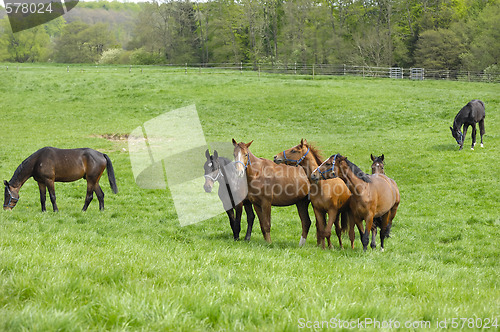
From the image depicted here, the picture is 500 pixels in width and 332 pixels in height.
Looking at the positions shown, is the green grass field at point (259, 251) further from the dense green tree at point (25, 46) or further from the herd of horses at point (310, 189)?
the dense green tree at point (25, 46)

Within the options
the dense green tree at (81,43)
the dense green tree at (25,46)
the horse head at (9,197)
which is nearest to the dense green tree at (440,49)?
the horse head at (9,197)

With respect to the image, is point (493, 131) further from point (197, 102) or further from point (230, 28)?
point (230, 28)

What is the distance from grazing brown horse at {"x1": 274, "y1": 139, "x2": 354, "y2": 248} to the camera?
327 inches

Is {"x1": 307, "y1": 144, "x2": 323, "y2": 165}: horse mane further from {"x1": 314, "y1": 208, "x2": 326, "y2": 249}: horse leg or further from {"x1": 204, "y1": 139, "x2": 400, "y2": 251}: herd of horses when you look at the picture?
{"x1": 314, "y1": 208, "x2": 326, "y2": 249}: horse leg

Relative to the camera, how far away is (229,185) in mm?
9086

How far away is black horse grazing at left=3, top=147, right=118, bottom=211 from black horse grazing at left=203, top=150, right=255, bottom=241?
15.9 ft

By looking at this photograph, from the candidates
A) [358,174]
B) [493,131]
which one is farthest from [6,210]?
[493,131]

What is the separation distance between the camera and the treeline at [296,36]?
57.8 m

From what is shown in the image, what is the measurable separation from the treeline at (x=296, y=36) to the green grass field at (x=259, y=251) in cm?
3050

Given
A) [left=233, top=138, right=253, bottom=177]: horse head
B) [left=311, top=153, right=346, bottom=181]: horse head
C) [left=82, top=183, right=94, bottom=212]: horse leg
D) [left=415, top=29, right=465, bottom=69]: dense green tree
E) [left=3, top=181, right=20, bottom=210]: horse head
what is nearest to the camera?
[left=233, top=138, right=253, bottom=177]: horse head

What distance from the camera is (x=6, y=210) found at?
1077 centimetres

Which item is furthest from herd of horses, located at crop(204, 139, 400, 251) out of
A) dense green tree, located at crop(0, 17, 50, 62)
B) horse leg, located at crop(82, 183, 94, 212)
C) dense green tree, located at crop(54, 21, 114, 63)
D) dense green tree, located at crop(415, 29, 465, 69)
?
dense green tree, located at crop(0, 17, 50, 62)

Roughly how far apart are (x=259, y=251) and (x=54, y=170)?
7257 mm

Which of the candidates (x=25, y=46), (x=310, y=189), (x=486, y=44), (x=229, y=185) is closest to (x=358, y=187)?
(x=310, y=189)
